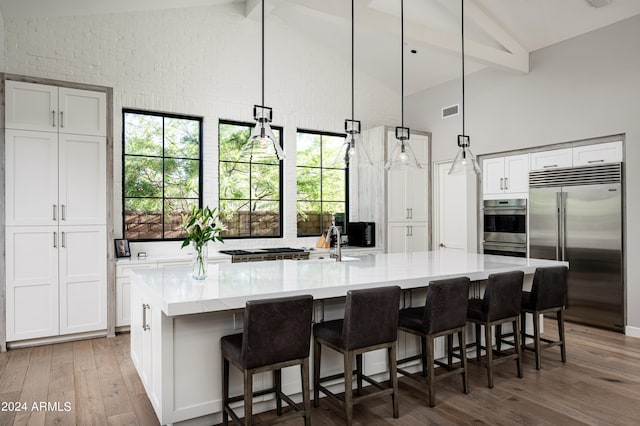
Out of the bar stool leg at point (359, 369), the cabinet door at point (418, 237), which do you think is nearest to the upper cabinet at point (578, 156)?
the cabinet door at point (418, 237)

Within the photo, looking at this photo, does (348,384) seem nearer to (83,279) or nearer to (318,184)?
(83,279)

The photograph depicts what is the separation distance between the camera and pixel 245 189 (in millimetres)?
6195

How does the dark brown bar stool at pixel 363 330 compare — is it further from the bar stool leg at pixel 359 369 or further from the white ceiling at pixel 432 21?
the white ceiling at pixel 432 21

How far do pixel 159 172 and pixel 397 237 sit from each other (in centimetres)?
365

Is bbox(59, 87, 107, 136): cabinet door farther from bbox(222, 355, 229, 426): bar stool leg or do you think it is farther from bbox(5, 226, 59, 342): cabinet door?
bbox(222, 355, 229, 426): bar stool leg

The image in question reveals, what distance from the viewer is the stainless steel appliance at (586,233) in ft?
16.0

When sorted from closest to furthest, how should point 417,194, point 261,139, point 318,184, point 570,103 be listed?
1. point 261,139
2. point 570,103
3. point 318,184
4. point 417,194

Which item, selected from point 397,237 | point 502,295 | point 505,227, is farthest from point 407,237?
point 502,295

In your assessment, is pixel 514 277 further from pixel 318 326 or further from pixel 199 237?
pixel 199 237

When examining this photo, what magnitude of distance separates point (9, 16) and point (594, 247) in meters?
7.00

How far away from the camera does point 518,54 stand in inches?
223

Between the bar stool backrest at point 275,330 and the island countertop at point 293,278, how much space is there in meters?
0.17

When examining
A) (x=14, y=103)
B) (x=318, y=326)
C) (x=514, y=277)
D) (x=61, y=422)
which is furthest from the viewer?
(x=14, y=103)

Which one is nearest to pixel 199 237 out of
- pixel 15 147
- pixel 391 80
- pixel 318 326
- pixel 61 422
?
pixel 318 326
